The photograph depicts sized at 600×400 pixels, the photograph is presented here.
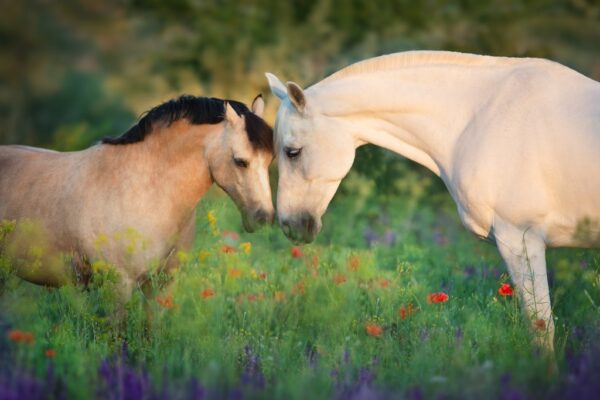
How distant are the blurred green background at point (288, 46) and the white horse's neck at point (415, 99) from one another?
12.2 ft

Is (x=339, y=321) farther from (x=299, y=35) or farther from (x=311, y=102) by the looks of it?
(x=299, y=35)

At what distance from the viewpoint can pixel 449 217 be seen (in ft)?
30.1

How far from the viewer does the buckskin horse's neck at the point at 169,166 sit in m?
5.18

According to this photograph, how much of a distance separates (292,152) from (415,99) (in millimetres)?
→ 771

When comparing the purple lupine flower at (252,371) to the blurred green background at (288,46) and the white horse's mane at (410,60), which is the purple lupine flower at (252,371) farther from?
the blurred green background at (288,46)

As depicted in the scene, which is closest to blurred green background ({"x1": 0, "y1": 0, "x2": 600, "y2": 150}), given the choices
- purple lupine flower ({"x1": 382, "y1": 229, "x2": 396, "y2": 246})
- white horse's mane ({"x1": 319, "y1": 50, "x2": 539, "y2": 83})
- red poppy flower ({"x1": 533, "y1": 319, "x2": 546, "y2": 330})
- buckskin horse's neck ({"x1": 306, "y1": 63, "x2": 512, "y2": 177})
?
purple lupine flower ({"x1": 382, "y1": 229, "x2": 396, "y2": 246})

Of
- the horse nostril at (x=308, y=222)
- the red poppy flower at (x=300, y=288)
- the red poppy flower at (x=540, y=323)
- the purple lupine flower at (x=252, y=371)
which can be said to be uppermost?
the horse nostril at (x=308, y=222)

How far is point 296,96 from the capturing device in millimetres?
4977

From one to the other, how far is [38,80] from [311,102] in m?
17.4

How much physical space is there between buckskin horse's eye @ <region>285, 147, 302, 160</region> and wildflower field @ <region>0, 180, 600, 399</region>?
2.14 ft

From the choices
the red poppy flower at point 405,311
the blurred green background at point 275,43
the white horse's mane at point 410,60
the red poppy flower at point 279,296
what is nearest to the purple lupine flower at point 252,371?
the red poppy flower at point 279,296

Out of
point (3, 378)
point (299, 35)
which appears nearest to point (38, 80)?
point (299, 35)

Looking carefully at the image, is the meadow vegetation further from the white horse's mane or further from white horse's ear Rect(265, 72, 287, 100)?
the white horse's mane

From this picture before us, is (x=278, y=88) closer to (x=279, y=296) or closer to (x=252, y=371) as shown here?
(x=279, y=296)
